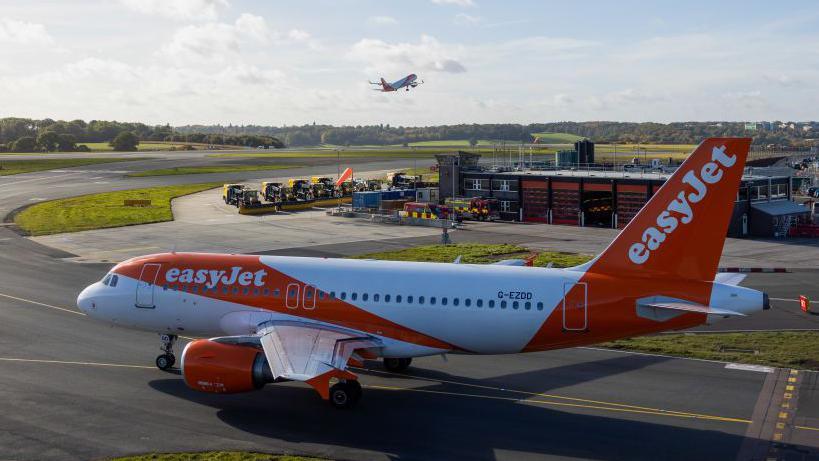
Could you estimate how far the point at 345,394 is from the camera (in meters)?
28.8

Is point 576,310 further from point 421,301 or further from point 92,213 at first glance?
point 92,213

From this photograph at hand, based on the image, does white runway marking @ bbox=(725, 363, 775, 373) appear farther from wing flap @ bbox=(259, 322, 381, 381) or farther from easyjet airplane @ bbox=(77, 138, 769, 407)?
wing flap @ bbox=(259, 322, 381, 381)

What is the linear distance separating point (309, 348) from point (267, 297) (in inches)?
171

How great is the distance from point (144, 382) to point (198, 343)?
4630 mm

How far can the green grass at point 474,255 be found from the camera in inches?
2436

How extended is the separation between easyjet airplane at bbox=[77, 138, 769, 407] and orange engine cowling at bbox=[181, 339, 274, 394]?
0.13 feet

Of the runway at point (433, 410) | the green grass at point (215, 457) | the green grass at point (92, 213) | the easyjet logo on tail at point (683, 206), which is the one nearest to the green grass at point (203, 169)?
the green grass at point (92, 213)

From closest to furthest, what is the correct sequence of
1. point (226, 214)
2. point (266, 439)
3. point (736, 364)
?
point (266, 439) < point (736, 364) < point (226, 214)

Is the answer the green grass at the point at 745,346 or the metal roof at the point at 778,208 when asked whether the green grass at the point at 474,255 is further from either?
the metal roof at the point at 778,208

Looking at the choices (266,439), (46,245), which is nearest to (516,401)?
(266,439)

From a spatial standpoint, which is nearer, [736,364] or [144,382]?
[144,382]

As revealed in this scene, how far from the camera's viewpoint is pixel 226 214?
318ft

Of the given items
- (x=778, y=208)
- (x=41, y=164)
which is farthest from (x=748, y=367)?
(x=41, y=164)

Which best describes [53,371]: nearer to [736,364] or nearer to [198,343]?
[198,343]
